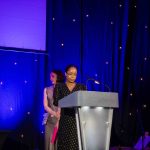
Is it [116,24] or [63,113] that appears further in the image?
[116,24]

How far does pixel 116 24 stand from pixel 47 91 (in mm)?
2203

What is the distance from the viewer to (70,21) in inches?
238

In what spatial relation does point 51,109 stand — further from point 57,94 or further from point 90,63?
point 90,63

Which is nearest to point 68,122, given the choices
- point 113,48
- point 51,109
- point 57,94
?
point 57,94

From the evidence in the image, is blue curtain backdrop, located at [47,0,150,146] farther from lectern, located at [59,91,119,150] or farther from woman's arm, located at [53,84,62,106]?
lectern, located at [59,91,119,150]

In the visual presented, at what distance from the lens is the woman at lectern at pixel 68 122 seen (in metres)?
3.31

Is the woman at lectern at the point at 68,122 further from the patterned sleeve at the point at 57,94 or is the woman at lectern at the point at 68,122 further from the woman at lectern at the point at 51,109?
the woman at lectern at the point at 51,109

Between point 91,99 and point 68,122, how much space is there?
634 millimetres

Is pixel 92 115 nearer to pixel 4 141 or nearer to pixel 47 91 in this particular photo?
pixel 47 91

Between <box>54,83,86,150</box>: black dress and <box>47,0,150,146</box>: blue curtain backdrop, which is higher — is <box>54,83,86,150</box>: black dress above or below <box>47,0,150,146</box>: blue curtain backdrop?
below

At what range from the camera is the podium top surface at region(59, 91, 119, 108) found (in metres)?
2.72

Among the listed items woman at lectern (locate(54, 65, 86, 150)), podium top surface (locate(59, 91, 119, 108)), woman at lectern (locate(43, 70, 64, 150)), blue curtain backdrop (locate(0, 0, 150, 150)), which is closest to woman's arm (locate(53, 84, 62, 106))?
woman at lectern (locate(54, 65, 86, 150))

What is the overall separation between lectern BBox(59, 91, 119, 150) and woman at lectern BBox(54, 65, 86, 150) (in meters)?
0.41

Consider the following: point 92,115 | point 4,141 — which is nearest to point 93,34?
point 4,141
